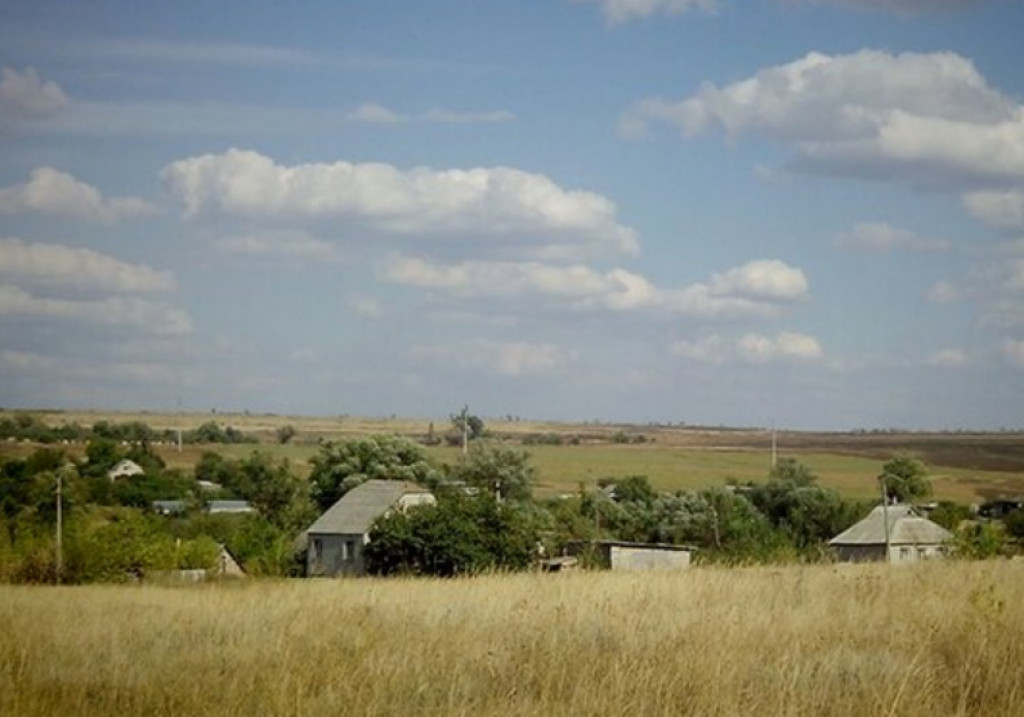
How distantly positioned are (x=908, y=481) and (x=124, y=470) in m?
54.3

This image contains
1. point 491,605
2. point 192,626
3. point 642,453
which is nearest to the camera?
point 192,626

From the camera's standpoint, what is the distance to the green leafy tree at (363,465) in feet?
250

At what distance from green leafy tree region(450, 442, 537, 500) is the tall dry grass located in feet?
216

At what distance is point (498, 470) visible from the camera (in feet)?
267

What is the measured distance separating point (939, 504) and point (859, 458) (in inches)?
1210

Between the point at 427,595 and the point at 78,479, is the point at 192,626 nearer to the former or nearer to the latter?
the point at 427,595

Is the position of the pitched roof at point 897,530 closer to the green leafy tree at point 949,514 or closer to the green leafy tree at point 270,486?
the green leafy tree at point 949,514

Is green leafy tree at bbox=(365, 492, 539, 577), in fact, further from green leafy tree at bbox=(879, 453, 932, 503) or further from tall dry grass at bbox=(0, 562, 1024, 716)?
green leafy tree at bbox=(879, 453, 932, 503)

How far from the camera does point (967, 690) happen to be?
8.66m

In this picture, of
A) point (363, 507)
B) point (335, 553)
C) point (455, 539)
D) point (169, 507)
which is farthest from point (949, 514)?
point (169, 507)

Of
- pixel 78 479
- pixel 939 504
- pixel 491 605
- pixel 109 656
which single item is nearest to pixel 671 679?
pixel 109 656

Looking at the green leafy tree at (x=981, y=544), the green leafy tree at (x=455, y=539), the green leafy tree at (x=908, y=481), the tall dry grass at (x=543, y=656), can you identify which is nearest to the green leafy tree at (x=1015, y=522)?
the green leafy tree at (x=908, y=481)

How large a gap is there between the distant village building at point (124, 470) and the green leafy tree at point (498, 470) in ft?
76.5

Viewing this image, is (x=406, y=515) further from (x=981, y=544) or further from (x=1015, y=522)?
(x=1015, y=522)
